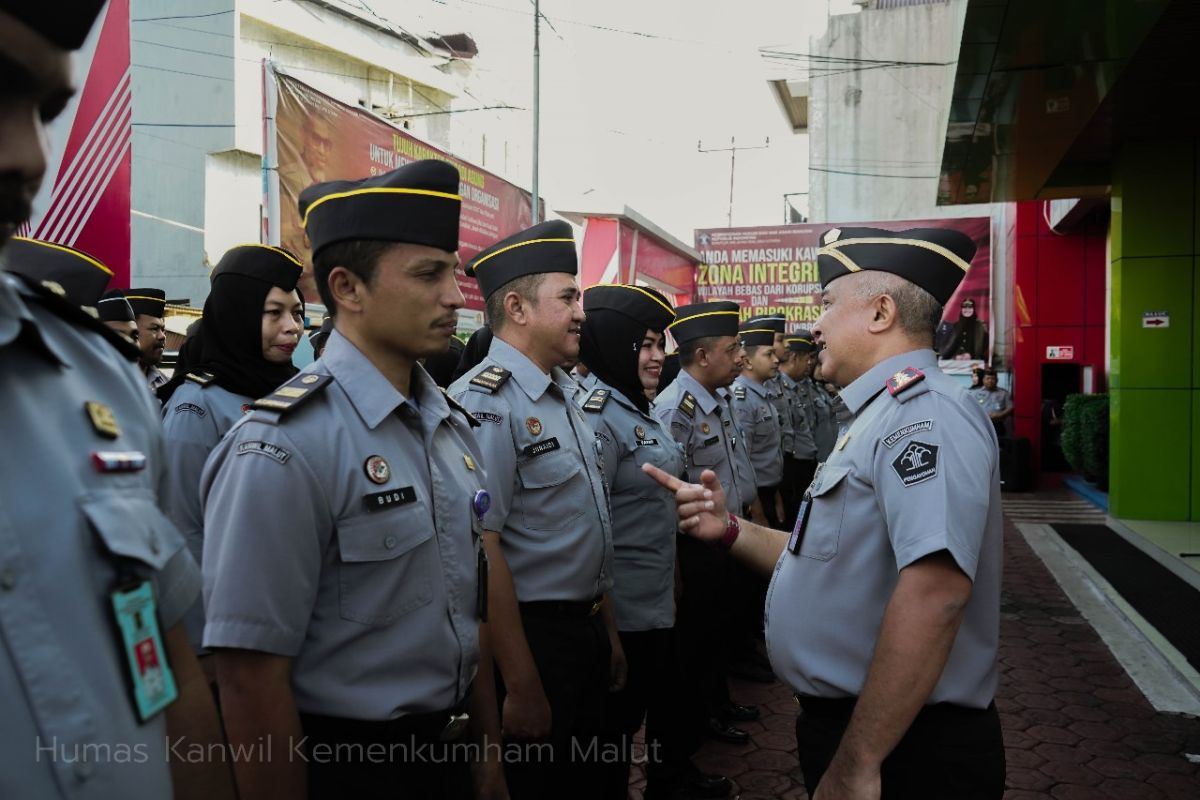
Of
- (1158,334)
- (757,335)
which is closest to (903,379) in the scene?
(757,335)

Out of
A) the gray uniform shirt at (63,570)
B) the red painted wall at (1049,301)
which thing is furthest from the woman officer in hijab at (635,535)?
the red painted wall at (1049,301)

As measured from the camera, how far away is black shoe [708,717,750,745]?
4734 millimetres

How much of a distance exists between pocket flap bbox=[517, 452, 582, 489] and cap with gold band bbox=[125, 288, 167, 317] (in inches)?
123

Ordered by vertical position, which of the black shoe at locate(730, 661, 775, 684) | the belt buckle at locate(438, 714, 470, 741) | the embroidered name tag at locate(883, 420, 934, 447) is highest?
the embroidered name tag at locate(883, 420, 934, 447)

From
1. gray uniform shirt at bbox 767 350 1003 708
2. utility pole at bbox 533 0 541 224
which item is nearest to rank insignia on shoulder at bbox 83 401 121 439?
gray uniform shirt at bbox 767 350 1003 708

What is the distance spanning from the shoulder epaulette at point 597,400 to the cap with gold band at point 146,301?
2691mm

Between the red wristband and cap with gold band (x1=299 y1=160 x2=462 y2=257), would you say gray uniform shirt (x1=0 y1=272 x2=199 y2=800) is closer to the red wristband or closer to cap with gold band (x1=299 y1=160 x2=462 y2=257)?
cap with gold band (x1=299 y1=160 x2=462 y2=257)

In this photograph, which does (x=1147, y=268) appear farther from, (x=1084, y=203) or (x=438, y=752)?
(x=438, y=752)

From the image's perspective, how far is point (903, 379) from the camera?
7.43 feet

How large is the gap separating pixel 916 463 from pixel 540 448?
1.35 m

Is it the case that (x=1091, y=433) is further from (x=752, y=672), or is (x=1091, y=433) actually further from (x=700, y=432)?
(x=700, y=432)

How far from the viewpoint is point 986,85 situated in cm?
773

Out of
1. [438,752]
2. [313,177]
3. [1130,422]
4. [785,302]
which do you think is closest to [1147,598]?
[1130,422]

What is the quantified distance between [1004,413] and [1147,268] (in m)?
5.57
